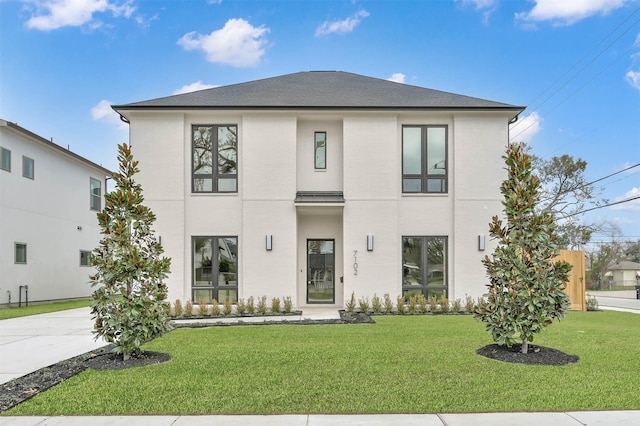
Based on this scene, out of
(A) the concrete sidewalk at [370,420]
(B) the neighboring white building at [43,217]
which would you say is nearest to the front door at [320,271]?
(A) the concrete sidewalk at [370,420]

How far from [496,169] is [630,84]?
12095mm

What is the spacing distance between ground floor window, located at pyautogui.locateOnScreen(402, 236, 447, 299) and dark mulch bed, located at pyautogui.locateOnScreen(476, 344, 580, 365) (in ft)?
21.2

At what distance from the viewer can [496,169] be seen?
14.0 metres

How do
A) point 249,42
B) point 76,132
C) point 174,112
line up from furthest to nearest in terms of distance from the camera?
point 76,132, point 249,42, point 174,112

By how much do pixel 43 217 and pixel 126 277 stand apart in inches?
586

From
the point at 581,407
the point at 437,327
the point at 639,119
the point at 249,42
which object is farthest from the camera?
the point at 639,119

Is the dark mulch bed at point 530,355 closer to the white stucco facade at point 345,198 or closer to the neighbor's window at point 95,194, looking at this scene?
the white stucco facade at point 345,198

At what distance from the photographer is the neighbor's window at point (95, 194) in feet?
75.5

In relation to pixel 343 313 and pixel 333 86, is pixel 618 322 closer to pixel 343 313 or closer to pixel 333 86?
pixel 343 313

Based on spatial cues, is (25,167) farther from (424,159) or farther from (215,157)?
(424,159)

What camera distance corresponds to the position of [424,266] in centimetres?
1395

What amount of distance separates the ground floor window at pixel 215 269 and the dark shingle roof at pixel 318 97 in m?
4.24

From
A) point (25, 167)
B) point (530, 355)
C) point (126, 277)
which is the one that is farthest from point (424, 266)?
point (25, 167)

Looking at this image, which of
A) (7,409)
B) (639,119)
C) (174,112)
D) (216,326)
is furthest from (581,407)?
(639,119)
